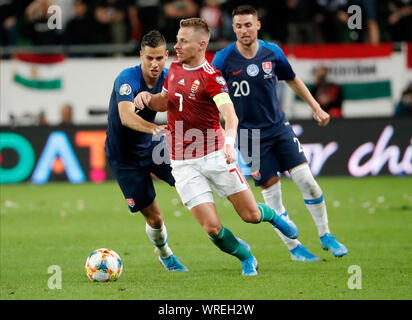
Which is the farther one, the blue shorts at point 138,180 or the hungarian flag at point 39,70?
the hungarian flag at point 39,70

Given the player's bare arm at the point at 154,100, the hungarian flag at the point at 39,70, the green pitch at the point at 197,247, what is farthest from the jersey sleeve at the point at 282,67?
the hungarian flag at the point at 39,70

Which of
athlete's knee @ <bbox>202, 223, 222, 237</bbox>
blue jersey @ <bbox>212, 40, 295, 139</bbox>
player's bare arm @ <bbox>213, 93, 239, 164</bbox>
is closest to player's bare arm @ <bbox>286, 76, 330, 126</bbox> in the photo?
blue jersey @ <bbox>212, 40, 295, 139</bbox>

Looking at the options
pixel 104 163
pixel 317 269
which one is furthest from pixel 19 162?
pixel 317 269

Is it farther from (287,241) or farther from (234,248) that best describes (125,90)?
(287,241)

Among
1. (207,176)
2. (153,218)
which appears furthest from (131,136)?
(207,176)

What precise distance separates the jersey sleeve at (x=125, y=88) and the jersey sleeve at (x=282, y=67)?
1.84 metres

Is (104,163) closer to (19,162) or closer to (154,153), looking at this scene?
(19,162)

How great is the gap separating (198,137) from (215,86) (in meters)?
0.55

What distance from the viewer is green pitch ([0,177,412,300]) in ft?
24.5

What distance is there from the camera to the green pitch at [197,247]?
7469mm

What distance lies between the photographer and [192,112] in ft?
26.1

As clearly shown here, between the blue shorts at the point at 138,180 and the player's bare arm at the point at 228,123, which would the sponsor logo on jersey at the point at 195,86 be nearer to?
the player's bare arm at the point at 228,123

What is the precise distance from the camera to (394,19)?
19.2m

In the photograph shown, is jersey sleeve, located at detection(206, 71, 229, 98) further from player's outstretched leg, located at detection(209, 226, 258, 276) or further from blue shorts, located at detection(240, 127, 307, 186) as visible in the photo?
blue shorts, located at detection(240, 127, 307, 186)
